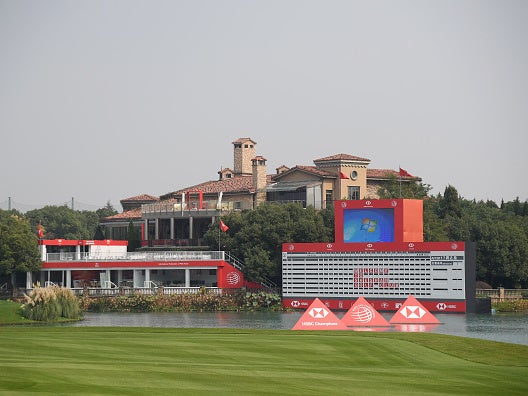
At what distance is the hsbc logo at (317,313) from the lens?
182 ft

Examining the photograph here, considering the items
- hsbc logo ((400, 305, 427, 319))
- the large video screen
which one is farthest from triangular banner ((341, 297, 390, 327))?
the large video screen

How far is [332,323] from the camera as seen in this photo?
5575cm

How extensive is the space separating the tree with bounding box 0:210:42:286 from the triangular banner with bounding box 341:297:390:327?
143ft

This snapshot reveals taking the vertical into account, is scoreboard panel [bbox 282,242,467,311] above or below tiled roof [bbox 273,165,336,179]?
below

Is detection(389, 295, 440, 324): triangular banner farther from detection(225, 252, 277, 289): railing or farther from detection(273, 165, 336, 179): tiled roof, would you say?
detection(273, 165, 336, 179): tiled roof

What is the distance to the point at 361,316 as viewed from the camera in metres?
61.8

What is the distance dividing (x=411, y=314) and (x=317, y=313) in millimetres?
13564

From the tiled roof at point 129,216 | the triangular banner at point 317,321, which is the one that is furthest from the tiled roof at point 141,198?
the triangular banner at point 317,321

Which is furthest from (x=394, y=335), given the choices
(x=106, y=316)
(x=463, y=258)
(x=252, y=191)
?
(x=252, y=191)

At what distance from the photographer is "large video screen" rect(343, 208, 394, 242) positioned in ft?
273

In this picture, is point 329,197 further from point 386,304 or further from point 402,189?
point 386,304

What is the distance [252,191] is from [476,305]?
134 ft

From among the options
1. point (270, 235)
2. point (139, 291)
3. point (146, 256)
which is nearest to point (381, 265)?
point (270, 235)

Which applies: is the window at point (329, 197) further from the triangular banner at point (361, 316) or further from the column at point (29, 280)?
the triangular banner at point (361, 316)
